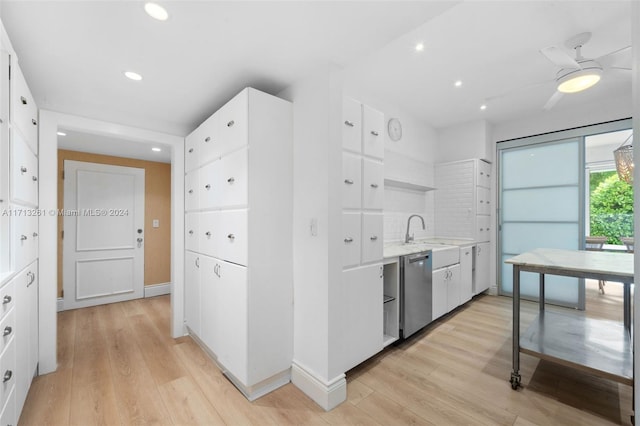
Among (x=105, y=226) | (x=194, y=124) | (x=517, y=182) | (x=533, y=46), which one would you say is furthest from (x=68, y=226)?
(x=517, y=182)

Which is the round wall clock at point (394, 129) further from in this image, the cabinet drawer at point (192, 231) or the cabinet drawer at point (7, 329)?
the cabinet drawer at point (7, 329)

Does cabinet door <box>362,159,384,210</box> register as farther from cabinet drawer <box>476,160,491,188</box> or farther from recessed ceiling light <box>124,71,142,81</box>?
cabinet drawer <box>476,160,491,188</box>

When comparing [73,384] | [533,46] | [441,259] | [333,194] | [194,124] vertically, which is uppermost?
[533,46]

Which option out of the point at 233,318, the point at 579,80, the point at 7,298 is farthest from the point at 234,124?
the point at 579,80

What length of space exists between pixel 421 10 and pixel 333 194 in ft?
3.68

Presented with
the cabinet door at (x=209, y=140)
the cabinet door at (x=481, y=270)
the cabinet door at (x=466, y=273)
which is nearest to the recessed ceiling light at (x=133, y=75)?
the cabinet door at (x=209, y=140)

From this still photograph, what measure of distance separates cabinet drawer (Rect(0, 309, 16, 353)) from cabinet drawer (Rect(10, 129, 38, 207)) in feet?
2.19

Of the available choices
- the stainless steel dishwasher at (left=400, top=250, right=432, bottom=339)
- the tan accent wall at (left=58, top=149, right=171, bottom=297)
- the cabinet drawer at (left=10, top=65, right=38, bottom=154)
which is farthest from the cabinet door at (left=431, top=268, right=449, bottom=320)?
the tan accent wall at (left=58, top=149, right=171, bottom=297)

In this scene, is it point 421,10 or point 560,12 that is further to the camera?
point 560,12

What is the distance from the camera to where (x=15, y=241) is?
1578mm

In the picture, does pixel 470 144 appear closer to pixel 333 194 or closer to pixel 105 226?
pixel 333 194

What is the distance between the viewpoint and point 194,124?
119 inches

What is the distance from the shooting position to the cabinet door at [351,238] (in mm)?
1964

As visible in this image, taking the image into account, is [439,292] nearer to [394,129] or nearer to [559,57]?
[394,129]
